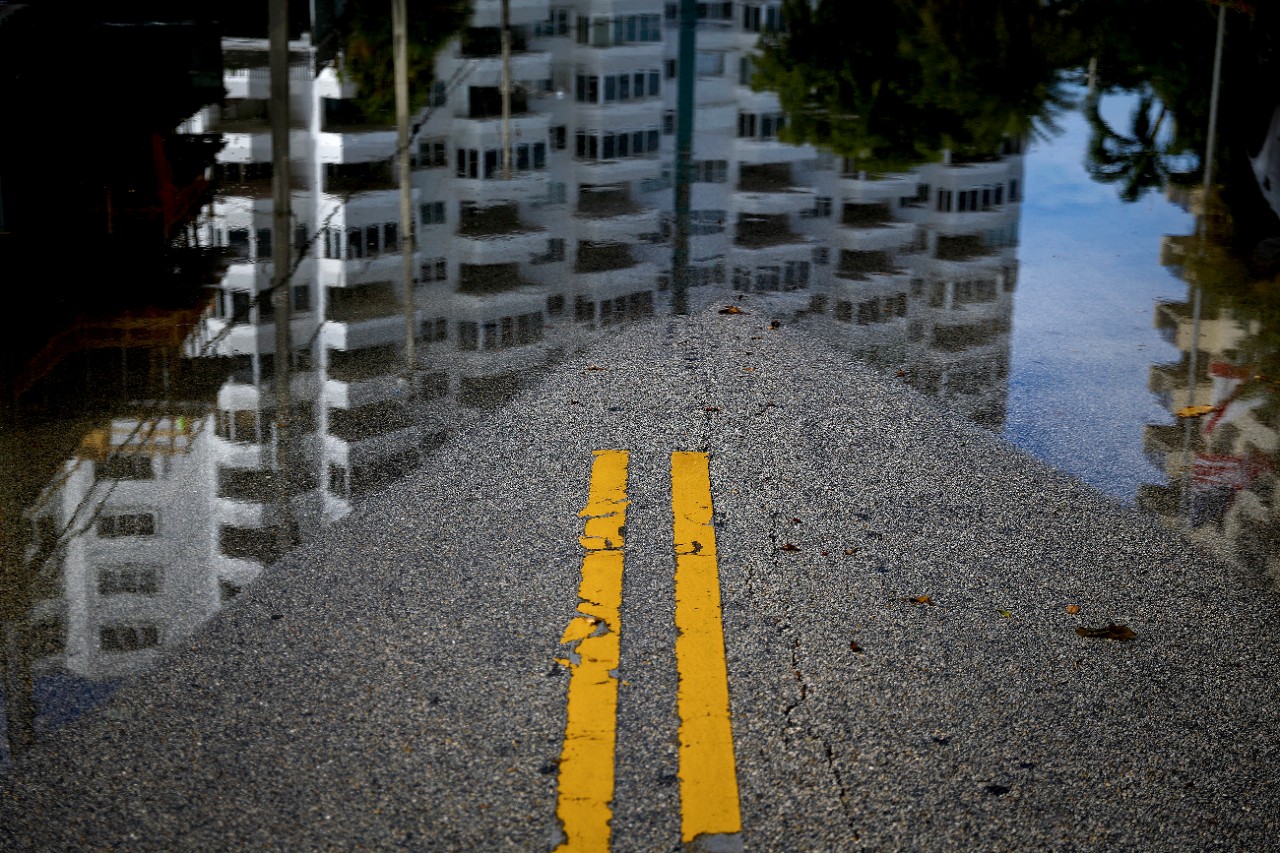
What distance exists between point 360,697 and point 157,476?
2367 millimetres

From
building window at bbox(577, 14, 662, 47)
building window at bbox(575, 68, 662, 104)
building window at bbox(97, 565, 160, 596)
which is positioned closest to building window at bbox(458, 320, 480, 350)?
building window at bbox(97, 565, 160, 596)

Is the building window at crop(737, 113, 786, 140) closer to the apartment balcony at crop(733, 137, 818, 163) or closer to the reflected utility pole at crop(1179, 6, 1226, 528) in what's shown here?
the apartment balcony at crop(733, 137, 818, 163)

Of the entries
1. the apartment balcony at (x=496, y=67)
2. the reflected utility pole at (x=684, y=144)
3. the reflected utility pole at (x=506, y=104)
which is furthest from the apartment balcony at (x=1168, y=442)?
the apartment balcony at (x=496, y=67)

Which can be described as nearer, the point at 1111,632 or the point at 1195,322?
the point at 1111,632

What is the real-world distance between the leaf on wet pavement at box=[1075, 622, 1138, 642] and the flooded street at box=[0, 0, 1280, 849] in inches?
34.5

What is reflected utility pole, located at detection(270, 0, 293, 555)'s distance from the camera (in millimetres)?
6719

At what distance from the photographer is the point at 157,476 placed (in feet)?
22.6

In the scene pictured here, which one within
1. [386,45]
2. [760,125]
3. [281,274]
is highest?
[386,45]

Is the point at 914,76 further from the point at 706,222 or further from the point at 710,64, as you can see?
the point at 706,222

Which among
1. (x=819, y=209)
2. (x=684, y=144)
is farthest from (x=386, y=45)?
(x=819, y=209)

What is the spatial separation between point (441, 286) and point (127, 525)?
14.2 feet

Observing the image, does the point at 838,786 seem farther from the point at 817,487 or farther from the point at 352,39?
the point at 352,39

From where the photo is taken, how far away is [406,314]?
9695 millimetres

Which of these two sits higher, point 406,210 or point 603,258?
point 406,210
